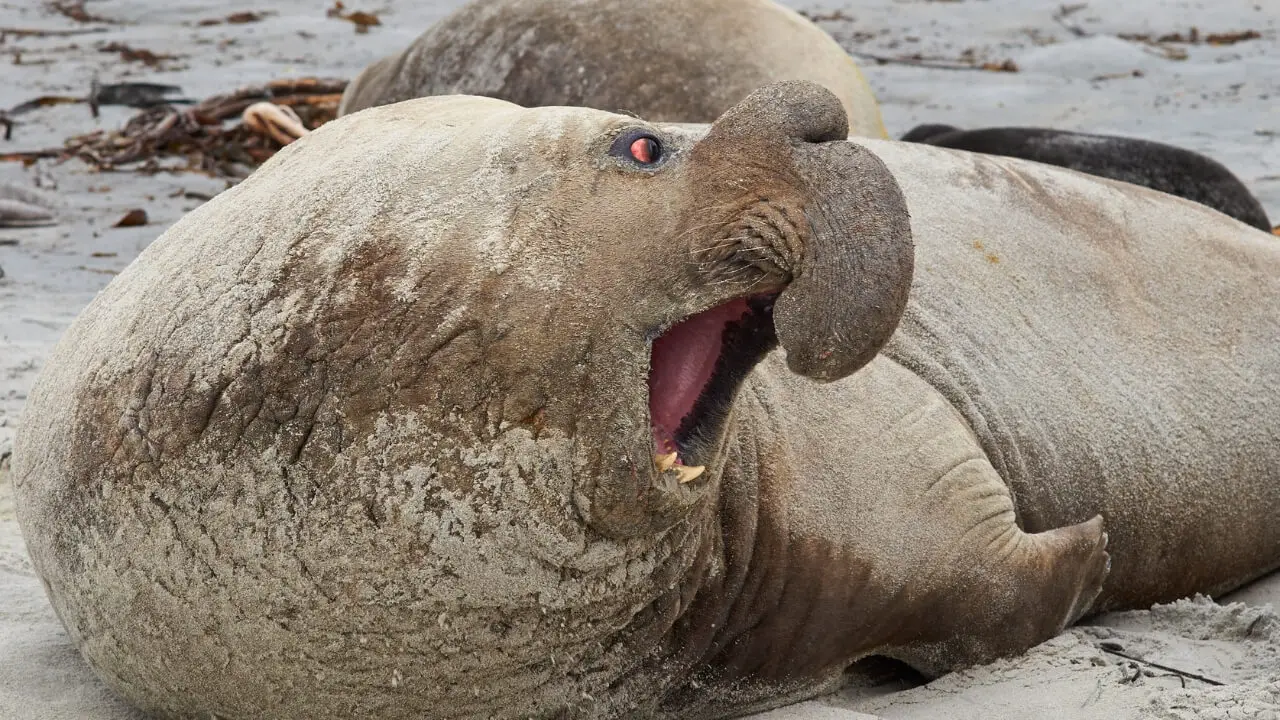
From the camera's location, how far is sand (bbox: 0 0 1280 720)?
3.06 m

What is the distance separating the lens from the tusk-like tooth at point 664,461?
8.29ft

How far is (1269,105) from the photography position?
8422mm

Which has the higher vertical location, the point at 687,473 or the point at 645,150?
the point at 645,150

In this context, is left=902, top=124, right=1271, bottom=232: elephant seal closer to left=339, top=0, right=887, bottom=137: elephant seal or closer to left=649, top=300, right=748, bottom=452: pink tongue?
left=339, top=0, right=887, bottom=137: elephant seal

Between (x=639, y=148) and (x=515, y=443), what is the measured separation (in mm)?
499

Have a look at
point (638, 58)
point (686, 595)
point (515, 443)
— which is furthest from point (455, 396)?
point (638, 58)

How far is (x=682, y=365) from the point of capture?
8.57 ft

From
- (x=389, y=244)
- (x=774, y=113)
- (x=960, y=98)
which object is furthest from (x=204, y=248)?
(x=960, y=98)

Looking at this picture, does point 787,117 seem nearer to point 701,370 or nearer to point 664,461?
point 701,370

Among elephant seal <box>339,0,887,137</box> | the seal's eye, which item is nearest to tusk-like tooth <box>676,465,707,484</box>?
the seal's eye

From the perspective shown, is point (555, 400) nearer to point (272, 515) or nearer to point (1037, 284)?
point (272, 515)

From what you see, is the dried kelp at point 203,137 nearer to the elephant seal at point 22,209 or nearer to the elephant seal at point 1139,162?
the elephant seal at point 22,209

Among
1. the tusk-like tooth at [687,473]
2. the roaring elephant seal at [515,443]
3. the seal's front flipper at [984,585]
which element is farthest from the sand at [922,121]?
the tusk-like tooth at [687,473]

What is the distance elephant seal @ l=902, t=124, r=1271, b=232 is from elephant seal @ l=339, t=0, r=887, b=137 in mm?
611
